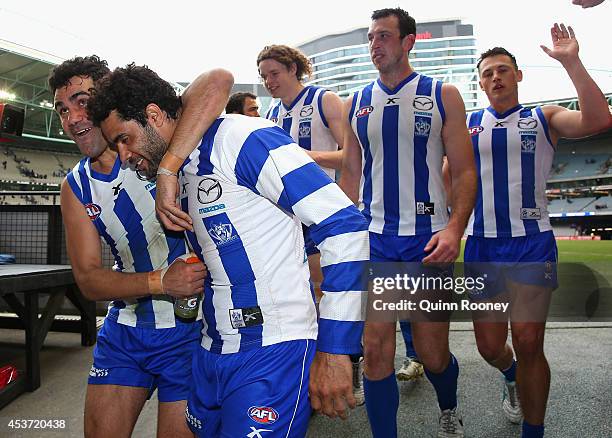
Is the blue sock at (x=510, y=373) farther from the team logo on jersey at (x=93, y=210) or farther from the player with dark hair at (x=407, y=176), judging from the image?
the team logo on jersey at (x=93, y=210)

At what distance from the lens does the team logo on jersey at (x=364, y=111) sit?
259cm

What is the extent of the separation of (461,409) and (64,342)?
12.5 ft

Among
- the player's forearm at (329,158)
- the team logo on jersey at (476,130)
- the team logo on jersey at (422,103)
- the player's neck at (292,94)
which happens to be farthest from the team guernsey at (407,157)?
the player's neck at (292,94)

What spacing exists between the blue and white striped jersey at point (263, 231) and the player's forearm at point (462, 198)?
1.23 m

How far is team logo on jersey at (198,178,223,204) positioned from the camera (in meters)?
1.25

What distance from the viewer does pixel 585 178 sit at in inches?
932

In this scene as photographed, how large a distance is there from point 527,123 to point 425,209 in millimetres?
882

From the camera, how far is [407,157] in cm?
251

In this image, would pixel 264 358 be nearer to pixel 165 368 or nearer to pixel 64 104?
pixel 165 368

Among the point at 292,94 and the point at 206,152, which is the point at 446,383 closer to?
the point at 206,152

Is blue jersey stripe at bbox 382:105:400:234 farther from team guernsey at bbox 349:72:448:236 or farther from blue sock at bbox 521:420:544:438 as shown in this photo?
blue sock at bbox 521:420:544:438

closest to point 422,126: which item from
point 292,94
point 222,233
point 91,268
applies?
point 292,94

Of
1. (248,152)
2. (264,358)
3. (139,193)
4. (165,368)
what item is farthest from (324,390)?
(139,193)

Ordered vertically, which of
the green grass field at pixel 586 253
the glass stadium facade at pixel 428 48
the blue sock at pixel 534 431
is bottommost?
the green grass field at pixel 586 253
